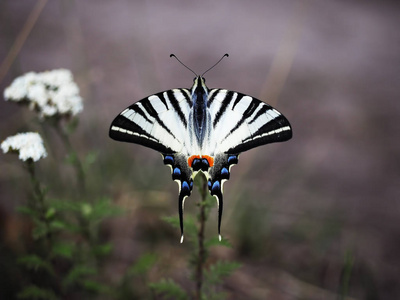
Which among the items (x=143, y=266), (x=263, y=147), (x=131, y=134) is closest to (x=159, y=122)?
(x=131, y=134)

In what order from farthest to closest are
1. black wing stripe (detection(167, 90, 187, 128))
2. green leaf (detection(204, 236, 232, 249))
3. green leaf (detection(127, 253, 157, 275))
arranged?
1. green leaf (detection(127, 253, 157, 275))
2. black wing stripe (detection(167, 90, 187, 128))
3. green leaf (detection(204, 236, 232, 249))

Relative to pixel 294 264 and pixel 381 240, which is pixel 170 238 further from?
pixel 381 240

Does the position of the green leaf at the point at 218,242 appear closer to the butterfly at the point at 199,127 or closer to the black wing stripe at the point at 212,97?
the butterfly at the point at 199,127

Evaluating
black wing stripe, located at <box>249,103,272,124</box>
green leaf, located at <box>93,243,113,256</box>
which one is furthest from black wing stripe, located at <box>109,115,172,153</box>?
green leaf, located at <box>93,243,113,256</box>

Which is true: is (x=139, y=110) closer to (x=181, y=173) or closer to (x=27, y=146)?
(x=181, y=173)

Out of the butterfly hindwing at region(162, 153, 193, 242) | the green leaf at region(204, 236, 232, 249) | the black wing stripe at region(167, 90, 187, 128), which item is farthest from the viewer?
the black wing stripe at region(167, 90, 187, 128)

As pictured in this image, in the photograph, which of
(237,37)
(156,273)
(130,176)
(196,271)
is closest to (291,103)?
(237,37)

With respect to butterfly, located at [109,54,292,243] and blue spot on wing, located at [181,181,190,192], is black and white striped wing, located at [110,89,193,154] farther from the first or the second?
blue spot on wing, located at [181,181,190,192]

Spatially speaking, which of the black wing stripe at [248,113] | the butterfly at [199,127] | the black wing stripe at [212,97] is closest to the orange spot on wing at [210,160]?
the butterfly at [199,127]
